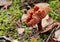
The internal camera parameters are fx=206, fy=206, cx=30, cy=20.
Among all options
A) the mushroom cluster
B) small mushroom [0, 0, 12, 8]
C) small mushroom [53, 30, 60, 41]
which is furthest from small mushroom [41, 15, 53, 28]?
small mushroom [0, 0, 12, 8]

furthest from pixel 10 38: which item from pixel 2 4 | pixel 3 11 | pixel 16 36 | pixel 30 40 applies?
pixel 2 4

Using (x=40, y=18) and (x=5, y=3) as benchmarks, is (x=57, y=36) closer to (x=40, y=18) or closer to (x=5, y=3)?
(x=40, y=18)

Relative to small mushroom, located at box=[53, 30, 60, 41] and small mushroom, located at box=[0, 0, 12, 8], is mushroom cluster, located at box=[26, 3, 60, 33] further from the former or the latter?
small mushroom, located at box=[0, 0, 12, 8]

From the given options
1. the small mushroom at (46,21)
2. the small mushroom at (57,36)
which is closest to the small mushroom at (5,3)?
the small mushroom at (46,21)

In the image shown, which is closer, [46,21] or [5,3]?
[46,21]

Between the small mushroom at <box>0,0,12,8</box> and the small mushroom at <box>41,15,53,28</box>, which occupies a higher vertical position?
the small mushroom at <box>0,0,12,8</box>

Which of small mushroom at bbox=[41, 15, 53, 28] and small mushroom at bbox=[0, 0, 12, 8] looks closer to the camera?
small mushroom at bbox=[41, 15, 53, 28]

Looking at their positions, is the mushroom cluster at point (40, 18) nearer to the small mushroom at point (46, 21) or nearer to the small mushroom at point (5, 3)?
the small mushroom at point (46, 21)

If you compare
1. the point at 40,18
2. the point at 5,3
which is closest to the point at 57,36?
the point at 40,18

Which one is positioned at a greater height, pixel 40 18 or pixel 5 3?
pixel 5 3

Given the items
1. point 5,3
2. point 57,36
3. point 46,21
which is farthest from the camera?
point 5,3

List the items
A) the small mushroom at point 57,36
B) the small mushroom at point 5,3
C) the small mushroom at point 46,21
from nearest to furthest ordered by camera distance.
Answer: the small mushroom at point 57,36, the small mushroom at point 46,21, the small mushroom at point 5,3

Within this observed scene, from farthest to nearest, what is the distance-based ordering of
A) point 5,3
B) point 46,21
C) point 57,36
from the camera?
point 5,3 < point 46,21 < point 57,36
